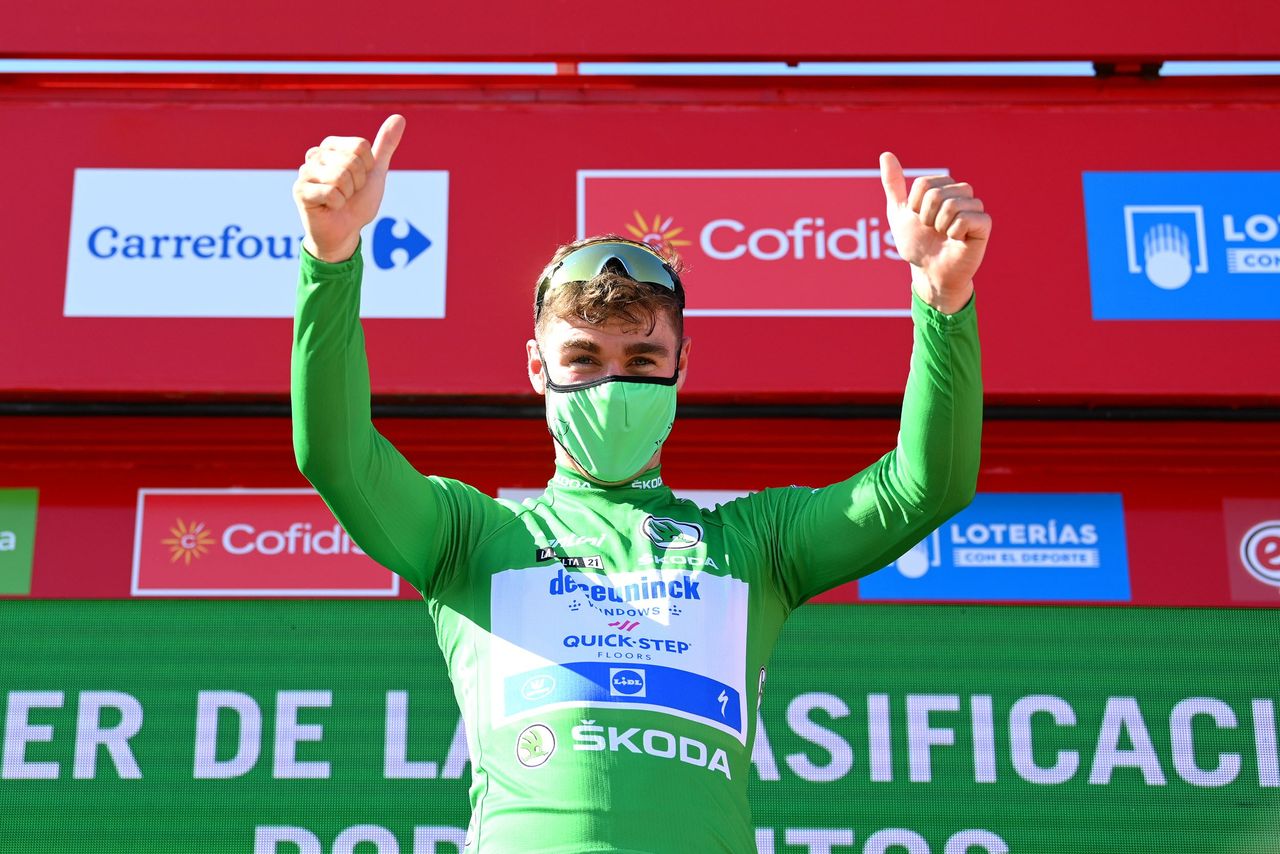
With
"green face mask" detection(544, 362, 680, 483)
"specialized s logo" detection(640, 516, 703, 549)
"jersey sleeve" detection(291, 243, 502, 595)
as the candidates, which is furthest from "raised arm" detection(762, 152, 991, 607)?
"jersey sleeve" detection(291, 243, 502, 595)

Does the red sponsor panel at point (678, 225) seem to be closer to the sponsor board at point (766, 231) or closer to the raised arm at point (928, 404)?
the sponsor board at point (766, 231)

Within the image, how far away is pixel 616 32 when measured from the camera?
4.55 m

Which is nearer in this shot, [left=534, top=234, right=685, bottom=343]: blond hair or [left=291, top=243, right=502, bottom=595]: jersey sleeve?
[left=291, top=243, right=502, bottom=595]: jersey sleeve

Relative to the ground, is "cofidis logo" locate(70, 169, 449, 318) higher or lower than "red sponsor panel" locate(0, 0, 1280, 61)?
lower

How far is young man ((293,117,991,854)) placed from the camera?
2092 mm

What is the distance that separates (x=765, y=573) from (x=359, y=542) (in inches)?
23.5

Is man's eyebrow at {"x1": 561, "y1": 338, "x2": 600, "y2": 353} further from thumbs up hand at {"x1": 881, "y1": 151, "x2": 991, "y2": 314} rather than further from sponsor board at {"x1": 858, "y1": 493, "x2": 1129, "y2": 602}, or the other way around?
sponsor board at {"x1": 858, "y1": 493, "x2": 1129, "y2": 602}

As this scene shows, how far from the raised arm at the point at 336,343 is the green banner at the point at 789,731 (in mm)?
2168

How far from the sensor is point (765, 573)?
2.34 m

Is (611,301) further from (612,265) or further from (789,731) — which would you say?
(789,731)

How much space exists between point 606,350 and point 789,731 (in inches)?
84.4

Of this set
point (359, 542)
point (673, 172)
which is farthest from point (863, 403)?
point (359, 542)

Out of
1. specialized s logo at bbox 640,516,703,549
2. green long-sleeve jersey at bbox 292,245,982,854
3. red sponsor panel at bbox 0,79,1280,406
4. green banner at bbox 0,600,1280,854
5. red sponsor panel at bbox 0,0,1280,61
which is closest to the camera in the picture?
green long-sleeve jersey at bbox 292,245,982,854

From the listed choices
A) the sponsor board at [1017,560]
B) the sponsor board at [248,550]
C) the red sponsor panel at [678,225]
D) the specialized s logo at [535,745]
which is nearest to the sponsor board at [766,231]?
the red sponsor panel at [678,225]
